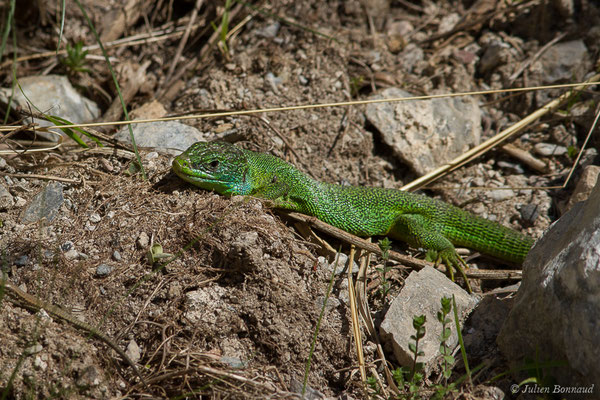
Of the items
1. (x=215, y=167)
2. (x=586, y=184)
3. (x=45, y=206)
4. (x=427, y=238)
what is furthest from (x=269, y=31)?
(x=586, y=184)

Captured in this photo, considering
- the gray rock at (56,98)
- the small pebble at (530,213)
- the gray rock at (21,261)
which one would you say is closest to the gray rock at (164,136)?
the gray rock at (56,98)

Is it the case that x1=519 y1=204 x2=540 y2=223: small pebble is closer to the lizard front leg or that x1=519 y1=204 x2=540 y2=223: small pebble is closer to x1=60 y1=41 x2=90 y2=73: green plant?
the lizard front leg

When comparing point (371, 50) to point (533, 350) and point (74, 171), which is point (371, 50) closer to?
point (74, 171)

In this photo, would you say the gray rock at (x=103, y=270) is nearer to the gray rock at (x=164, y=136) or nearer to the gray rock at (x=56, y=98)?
the gray rock at (x=164, y=136)

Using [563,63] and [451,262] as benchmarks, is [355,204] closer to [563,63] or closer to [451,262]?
[451,262]

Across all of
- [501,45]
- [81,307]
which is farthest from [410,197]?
[81,307]

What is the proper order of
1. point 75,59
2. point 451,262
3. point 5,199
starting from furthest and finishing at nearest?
point 75,59
point 451,262
point 5,199
